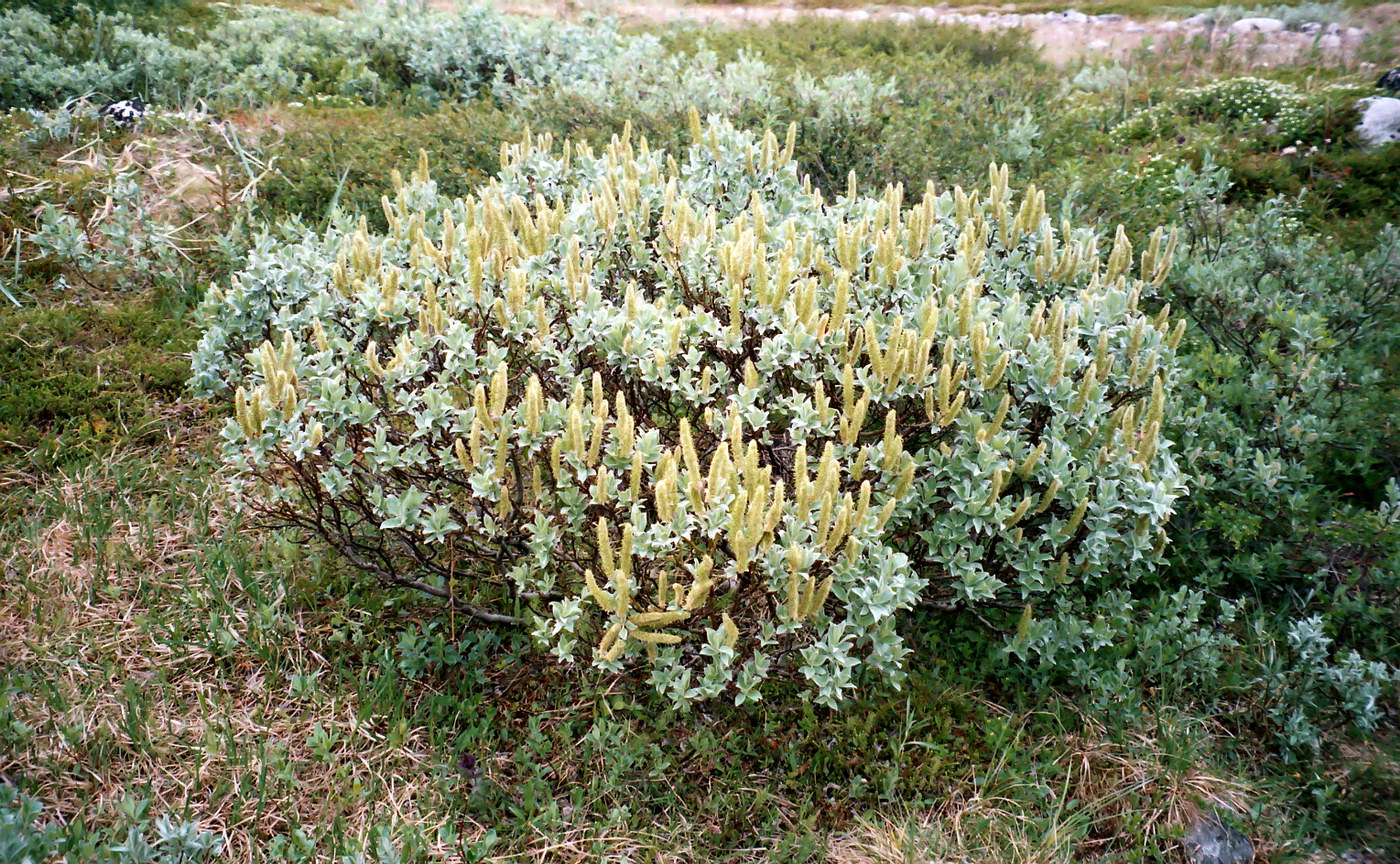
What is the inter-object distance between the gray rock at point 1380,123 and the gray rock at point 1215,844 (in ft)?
20.9

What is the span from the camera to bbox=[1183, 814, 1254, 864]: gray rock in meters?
3.03

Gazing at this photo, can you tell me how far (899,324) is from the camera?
2.93 m

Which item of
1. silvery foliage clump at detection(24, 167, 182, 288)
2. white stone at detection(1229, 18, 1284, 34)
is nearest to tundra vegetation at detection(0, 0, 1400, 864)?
silvery foliage clump at detection(24, 167, 182, 288)

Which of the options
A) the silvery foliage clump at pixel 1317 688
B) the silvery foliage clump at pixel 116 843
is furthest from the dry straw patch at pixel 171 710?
the silvery foliage clump at pixel 1317 688

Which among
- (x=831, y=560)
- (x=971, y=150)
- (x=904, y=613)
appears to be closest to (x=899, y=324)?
(x=831, y=560)

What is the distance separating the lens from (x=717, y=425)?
3043 millimetres

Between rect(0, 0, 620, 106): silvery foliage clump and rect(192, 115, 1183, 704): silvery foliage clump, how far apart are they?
5286 millimetres

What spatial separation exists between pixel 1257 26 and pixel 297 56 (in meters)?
13.2

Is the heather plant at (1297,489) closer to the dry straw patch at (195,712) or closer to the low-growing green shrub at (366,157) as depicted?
the dry straw patch at (195,712)

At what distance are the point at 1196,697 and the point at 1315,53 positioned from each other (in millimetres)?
10010

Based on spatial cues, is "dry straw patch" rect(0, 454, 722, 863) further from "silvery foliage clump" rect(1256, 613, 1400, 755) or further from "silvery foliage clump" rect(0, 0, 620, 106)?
"silvery foliage clump" rect(0, 0, 620, 106)

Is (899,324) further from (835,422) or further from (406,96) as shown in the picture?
(406,96)

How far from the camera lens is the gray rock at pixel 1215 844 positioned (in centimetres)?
303

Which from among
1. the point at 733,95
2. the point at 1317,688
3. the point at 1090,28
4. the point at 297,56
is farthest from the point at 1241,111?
the point at 1090,28
